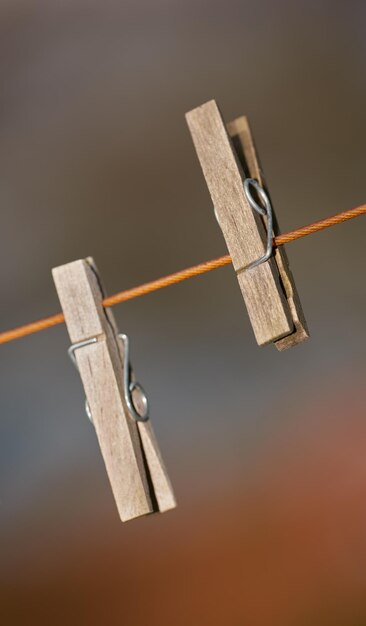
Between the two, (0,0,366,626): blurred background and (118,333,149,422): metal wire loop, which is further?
(0,0,366,626): blurred background

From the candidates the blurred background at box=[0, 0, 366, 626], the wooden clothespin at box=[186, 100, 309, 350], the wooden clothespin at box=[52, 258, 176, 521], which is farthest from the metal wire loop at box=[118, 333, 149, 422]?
the blurred background at box=[0, 0, 366, 626]

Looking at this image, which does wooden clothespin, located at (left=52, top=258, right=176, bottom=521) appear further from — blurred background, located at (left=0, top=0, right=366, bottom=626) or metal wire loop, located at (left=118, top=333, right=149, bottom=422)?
blurred background, located at (left=0, top=0, right=366, bottom=626)

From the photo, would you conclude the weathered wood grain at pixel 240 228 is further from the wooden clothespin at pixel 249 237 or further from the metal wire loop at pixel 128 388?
the metal wire loop at pixel 128 388

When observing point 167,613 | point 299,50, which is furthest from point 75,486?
point 299,50

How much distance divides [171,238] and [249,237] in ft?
9.01

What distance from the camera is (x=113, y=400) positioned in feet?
2.67

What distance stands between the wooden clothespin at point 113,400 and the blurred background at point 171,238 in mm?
1731

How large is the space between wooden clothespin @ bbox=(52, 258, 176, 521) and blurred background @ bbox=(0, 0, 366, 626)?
173 centimetres

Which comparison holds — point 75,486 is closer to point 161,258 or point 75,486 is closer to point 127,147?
point 161,258

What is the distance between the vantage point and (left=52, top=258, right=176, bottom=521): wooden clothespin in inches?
31.5

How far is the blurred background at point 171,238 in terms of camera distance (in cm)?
272

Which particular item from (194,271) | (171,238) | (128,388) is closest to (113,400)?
(128,388)

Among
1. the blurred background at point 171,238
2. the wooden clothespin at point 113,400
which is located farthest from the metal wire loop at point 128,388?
the blurred background at point 171,238

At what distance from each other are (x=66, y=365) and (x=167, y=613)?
1491 mm
